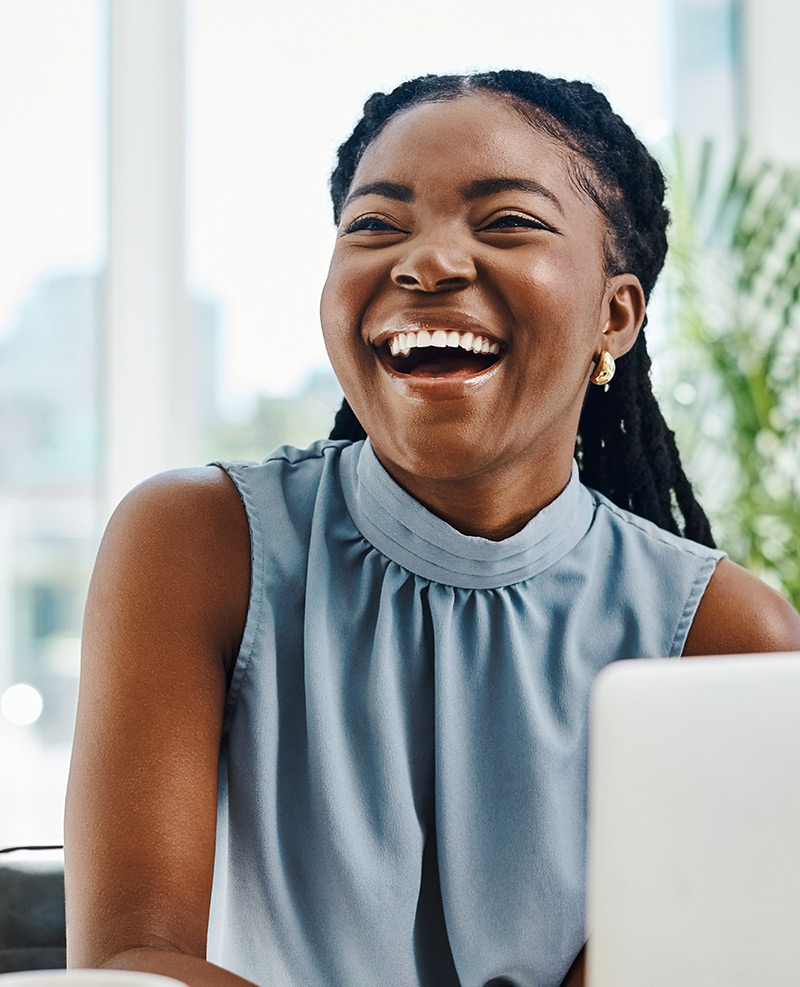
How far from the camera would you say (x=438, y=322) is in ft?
3.17

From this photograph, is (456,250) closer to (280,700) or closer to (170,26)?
(280,700)

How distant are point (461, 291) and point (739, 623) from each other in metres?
0.45

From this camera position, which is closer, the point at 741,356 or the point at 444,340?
the point at 444,340

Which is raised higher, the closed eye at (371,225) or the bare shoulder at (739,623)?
the closed eye at (371,225)

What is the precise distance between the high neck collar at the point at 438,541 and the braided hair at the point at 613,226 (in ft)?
0.66

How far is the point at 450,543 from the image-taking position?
3.44 ft

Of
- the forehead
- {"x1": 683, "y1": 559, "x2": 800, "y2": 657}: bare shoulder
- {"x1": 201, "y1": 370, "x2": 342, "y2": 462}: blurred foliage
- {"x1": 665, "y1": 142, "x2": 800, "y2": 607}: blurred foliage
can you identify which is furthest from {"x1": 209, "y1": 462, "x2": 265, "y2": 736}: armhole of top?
{"x1": 201, "y1": 370, "x2": 342, "y2": 462}: blurred foliage

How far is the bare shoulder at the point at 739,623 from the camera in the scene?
3.60 feet

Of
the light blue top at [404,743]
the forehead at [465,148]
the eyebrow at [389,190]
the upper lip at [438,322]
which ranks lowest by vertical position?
the light blue top at [404,743]

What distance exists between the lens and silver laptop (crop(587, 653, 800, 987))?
18.4 inches

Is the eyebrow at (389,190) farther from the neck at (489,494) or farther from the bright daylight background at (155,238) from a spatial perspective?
the bright daylight background at (155,238)

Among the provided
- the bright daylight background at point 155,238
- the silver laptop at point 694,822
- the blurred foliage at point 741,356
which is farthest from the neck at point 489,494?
the bright daylight background at point 155,238

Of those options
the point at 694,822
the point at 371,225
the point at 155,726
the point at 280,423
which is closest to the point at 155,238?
the point at 280,423

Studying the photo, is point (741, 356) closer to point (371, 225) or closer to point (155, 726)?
point (371, 225)
